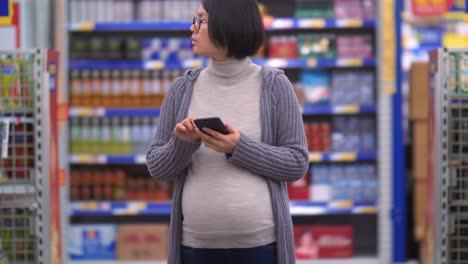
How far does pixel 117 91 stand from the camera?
210 inches

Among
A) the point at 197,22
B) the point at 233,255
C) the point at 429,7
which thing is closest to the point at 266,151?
the point at 233,255

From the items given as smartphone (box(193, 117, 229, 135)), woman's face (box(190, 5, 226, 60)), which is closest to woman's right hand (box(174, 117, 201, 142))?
smartphone (box(193, 117, 229, 135))

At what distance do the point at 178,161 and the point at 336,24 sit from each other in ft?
11.6

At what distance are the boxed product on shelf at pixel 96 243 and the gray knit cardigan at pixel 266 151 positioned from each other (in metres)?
3.46

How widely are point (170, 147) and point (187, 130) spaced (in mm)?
111

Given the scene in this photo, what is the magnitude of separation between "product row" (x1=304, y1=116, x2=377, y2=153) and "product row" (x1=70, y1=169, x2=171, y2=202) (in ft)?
3.91

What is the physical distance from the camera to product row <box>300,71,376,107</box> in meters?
5.30

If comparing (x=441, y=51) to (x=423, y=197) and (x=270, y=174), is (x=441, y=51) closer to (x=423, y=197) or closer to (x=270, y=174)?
(x=270, y=174)

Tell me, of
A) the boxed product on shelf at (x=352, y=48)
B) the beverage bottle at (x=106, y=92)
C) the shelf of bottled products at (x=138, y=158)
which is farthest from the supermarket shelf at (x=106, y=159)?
the boxed product on shelf at (x=352, y=48)

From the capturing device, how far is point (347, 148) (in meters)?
5.32

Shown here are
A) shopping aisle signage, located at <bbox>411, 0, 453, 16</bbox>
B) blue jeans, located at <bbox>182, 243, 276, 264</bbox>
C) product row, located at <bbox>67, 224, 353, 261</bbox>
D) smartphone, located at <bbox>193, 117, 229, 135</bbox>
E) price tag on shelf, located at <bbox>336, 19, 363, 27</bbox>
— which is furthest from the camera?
shopping aisle signage, located at <bbox>411, 0, 453, 16</bbox>

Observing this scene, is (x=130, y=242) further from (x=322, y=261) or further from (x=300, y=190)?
(x=322, y=261)

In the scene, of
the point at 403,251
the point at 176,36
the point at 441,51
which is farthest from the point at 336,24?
the point at 441,51

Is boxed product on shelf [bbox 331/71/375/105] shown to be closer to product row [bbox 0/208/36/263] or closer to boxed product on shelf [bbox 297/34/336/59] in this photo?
boxed product on shelf [bbox 297/34/336/59]
